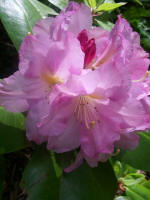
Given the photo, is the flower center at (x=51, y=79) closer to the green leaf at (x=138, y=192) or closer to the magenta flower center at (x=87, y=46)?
the magenta flower center at (x=87, y=46)

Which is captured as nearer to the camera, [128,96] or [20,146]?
[128,96]

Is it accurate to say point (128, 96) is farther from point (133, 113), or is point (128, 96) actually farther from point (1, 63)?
point (1, 63)

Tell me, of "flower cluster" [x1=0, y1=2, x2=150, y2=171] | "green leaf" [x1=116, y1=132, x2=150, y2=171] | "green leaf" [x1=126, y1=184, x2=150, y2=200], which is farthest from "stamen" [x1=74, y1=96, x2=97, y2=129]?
"green leaf" [x1=126, y1=184, x2=150, y2=200]

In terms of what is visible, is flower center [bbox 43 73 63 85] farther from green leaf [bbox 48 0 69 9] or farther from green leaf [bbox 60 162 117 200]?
green leaf [bbox 48 0 69 9]

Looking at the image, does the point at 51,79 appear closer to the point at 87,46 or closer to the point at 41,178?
the point at 87,46

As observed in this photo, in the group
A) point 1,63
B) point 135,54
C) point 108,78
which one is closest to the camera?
point 108,78

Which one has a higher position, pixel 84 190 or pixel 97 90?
pixel 97 90

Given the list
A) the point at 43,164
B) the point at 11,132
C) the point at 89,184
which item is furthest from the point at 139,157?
the point at 11,132

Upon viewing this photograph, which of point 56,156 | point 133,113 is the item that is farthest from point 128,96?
point 56,156
